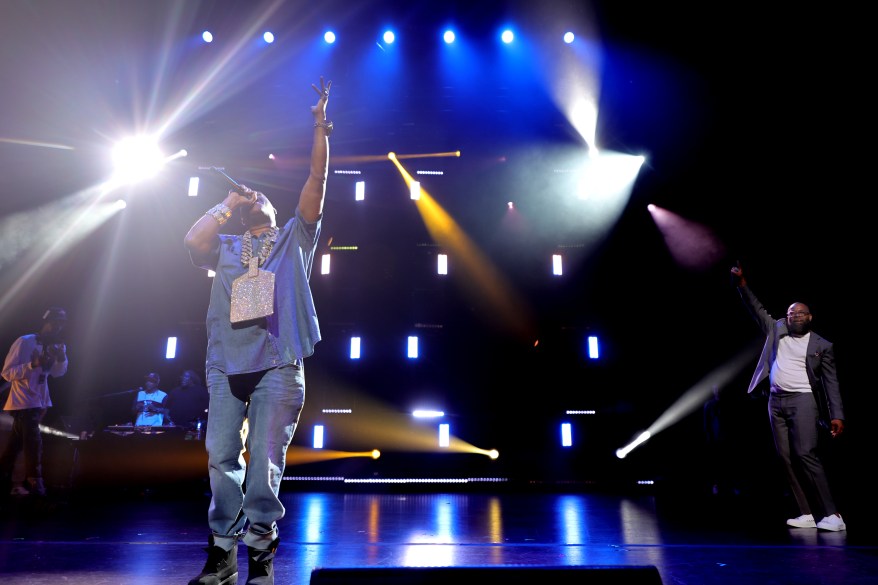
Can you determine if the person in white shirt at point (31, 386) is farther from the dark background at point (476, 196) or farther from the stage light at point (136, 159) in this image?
the stage light at point (136, 159)

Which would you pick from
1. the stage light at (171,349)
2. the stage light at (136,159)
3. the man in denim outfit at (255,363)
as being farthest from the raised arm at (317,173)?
the stage light at (171,349)

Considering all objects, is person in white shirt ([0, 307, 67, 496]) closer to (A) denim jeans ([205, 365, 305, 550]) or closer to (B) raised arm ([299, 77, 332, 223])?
(A) denim jeans ([205, 365, 305, 550])

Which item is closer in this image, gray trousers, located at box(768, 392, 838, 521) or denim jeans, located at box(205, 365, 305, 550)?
denim jeans, located at box(205, 365, 305, 550)

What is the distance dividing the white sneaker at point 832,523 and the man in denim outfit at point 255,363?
3.76m

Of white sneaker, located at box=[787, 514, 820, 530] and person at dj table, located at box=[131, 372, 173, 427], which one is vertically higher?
person at dj table, located at box=[131, 372, 173, 427]

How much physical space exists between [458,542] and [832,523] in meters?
2.69

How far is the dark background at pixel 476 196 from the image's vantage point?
6.52 meters

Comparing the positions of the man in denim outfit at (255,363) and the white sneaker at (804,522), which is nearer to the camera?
the man in denim outfit at (255,363)

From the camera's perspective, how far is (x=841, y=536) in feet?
11.2

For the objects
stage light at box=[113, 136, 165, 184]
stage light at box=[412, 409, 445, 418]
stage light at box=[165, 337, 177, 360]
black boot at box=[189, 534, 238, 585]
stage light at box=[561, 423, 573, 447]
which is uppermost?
stage light at box=[113, 136, 165, 184]

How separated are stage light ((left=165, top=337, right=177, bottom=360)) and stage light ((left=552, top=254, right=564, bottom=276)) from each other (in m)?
6.22

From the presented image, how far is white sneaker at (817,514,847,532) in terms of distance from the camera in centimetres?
368

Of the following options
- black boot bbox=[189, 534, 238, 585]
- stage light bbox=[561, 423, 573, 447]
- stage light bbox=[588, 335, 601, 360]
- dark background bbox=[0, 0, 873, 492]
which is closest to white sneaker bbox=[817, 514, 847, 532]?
dark background bbox=[0, 0, 873, 492]

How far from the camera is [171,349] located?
28.3 feet
